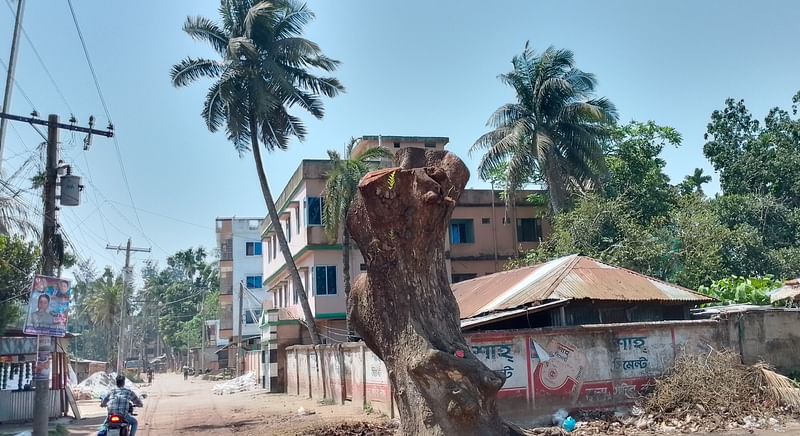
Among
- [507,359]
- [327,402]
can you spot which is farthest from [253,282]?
[507,359]

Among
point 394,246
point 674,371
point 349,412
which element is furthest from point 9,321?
point 674,371

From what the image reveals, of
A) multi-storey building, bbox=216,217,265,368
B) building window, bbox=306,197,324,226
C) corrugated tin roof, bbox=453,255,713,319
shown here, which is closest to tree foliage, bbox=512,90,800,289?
corrugated tin roof, bbox=453,255,713,319

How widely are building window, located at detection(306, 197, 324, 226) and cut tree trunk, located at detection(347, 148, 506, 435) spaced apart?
20931 mm

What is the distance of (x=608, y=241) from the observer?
89.1ft

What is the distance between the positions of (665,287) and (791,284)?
16.8ft

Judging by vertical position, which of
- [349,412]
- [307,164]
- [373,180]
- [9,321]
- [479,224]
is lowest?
[349,412]

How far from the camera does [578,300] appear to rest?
50.8 feet

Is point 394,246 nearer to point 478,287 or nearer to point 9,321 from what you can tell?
point 478,287

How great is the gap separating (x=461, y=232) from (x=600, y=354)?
19.8 meters

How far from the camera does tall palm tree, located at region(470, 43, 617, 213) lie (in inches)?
1192

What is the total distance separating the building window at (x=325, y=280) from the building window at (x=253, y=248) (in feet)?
91.4

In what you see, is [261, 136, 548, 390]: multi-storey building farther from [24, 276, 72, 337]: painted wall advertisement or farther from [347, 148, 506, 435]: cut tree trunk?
[347, 148, 506, 435]: cut tree trunk

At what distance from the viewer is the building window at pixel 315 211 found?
30.5 meters

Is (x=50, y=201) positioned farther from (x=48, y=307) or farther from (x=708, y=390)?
(x=708, y=390)
